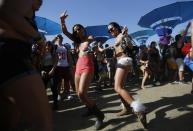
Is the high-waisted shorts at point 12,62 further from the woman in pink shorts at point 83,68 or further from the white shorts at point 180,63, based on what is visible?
the white shorts at point 180,63

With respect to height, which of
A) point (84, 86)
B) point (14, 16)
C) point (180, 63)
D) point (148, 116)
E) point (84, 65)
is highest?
point (14, 16)

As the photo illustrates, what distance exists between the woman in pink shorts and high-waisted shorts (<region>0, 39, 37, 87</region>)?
3.18 meters

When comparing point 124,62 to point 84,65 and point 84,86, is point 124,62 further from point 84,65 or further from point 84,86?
point 84,86

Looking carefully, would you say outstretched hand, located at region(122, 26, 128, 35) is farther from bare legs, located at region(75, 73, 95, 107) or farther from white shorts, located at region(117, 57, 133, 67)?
bare legs, located at region(75, 73, 95, 107)

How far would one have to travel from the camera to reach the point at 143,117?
523 centimetres

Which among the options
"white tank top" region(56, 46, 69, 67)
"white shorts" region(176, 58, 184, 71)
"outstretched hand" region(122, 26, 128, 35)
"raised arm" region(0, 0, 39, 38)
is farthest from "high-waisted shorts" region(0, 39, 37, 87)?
"white shorts" region(176, 58, 184, 71)

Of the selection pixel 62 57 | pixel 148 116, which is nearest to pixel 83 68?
pixel 148 116

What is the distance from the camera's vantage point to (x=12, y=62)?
2.15m

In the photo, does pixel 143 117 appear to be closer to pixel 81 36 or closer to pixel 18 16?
pixel 81 36

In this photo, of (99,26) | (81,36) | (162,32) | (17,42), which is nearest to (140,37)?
(99,26)

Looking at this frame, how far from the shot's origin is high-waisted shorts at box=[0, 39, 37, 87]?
2137 mm

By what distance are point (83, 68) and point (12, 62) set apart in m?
3.48

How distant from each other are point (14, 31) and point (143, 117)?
344 centimetres

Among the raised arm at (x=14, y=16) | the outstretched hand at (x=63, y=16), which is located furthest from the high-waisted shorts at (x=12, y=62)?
the outstretched hand at (x=63, y=16)
